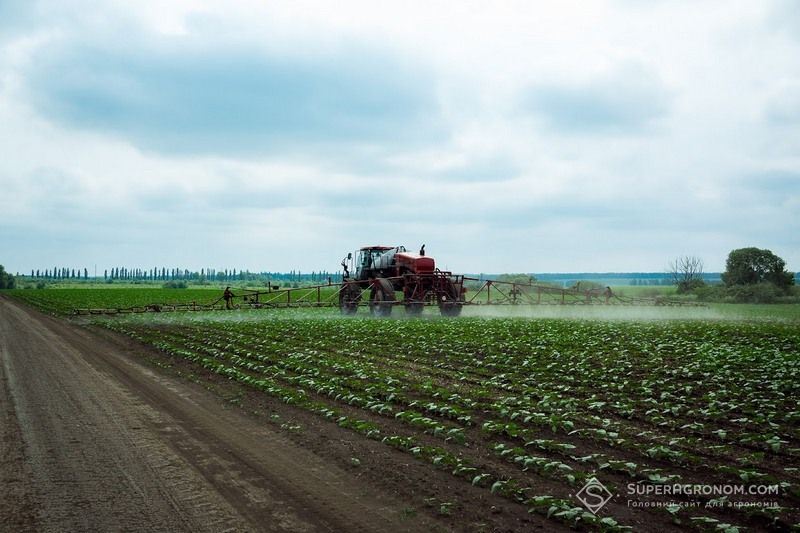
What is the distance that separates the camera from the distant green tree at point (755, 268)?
206 ft

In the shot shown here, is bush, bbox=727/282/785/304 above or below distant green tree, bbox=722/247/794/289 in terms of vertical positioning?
below

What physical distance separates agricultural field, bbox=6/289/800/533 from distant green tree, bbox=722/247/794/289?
43.8 meters

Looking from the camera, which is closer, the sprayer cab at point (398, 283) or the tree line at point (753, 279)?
the sprayer cab at point (398, 283)

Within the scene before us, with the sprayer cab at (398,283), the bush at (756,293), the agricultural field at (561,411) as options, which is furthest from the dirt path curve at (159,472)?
the bush at (756,293)

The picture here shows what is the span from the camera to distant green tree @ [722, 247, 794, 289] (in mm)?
62656

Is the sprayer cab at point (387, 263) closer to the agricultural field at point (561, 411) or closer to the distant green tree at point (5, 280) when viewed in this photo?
the agricultural field at point (561, 411)

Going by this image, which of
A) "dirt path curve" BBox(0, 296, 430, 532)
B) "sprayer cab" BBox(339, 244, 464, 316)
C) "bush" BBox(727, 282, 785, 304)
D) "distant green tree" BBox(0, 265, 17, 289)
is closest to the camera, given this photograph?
"dirt path curve" BBox(0, 296, 430, 532)

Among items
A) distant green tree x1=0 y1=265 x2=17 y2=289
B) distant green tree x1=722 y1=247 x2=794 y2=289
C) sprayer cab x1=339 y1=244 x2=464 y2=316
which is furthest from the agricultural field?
distant green tree x1=0 y1=265 x2=17 y2=289

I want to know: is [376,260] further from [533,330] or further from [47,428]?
[47,428]

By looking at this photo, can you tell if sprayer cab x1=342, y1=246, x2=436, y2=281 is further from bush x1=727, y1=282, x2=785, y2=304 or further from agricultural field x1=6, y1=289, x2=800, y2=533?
bush x1=727, y1=282, x2=785, y2=304

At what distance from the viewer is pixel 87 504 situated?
7.48 metres

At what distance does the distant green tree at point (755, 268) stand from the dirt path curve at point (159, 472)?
6354 cm

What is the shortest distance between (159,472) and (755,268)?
68016 millimetres

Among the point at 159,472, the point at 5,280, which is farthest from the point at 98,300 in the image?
A: the point at 5,280
